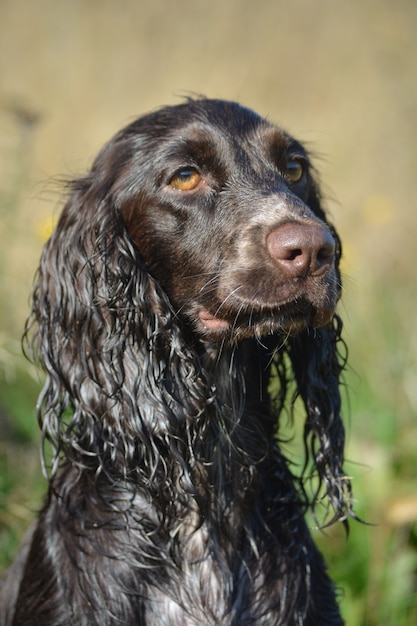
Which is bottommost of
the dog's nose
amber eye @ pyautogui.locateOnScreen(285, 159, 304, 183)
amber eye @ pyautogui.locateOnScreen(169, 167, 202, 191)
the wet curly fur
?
the wet curly fur

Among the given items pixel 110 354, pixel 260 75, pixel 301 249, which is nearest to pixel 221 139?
pixel 301 249

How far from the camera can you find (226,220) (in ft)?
8.57

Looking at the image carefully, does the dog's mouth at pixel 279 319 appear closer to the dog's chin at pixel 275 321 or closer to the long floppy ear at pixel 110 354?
the dog's chin at pixel 275 321

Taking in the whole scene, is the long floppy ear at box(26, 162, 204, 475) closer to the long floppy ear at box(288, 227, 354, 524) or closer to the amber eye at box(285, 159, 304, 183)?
the long floppy ear at box(288, 227, 354, 524)

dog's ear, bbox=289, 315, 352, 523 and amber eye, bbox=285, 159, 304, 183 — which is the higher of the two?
amber eye, bbox=285, 159, 304, 183

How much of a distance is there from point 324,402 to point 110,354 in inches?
33.7

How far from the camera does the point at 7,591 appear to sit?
320 centimetres

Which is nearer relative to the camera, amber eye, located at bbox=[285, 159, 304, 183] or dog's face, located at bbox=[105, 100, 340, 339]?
dog's face, located at bbox=[105, 100, 340, 339]

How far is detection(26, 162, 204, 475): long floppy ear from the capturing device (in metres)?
2.72

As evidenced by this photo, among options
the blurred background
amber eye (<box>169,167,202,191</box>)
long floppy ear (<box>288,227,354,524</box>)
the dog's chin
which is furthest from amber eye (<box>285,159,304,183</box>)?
the blurred background

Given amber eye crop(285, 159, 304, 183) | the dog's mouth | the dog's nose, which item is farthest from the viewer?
amber eye crop(285, 159, 304, 183)

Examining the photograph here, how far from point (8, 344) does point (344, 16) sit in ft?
24.9

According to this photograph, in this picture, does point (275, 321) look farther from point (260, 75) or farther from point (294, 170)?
point (260, 75)

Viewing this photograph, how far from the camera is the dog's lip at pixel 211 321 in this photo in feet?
8.64
